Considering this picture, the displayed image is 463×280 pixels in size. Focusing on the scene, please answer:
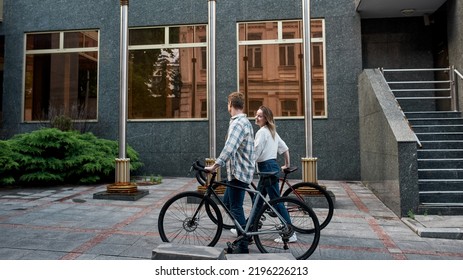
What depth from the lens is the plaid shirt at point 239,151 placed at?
Answer: 4.31 metres

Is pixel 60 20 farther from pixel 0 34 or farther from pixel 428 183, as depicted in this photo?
pixel 428 183

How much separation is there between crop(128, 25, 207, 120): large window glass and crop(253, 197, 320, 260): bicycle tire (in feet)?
27.2

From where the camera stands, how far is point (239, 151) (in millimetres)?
4473

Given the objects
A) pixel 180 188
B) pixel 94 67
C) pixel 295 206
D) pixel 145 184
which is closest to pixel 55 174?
pixel 145 184

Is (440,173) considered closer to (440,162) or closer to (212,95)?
(440,162)

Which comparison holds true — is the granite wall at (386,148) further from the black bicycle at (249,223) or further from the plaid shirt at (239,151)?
the plaid shirt at (239,151)

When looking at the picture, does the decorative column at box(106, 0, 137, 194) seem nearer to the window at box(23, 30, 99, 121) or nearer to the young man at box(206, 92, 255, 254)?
the young man at box(206, 92, 255, 254)

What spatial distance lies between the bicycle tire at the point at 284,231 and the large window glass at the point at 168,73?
27.2ft

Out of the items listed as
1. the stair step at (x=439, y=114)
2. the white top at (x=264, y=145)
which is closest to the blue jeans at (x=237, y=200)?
the white top at (x=264, y=145)

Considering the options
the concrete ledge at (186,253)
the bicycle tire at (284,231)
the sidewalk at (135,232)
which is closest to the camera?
the concrete ledge at (186,253)

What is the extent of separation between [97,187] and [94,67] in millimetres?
5021

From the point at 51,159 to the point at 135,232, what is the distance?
5.69 metres

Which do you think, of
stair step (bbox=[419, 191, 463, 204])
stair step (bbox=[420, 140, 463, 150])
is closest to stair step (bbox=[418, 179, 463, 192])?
stair step (bbox=[419, 191, 463, 204])

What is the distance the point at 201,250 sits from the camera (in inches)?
132
